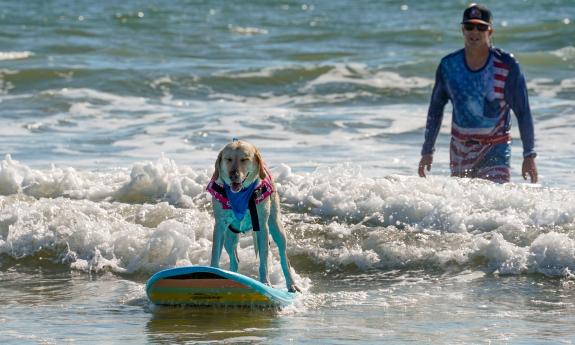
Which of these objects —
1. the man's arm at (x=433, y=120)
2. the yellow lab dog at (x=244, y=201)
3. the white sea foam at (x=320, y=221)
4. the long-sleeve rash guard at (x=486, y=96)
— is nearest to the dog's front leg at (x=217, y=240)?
the yellow lab dog at (x=244, y=201)

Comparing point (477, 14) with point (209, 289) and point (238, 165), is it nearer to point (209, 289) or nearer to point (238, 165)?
point (238, 165)

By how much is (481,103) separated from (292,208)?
6.82 feet

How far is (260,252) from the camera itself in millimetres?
7371

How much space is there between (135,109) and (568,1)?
1673cm

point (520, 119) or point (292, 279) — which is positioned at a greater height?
point (520, 119)

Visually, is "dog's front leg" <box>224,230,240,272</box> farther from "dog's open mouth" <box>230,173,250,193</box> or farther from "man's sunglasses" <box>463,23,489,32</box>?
"man's sunglasses" <box>463,23,489,32</box>

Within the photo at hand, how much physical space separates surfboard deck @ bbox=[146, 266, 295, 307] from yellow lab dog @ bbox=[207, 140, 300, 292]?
0.48 feet

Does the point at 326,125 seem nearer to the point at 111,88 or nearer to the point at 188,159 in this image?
the point at 188,159

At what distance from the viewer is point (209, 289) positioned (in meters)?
7.33

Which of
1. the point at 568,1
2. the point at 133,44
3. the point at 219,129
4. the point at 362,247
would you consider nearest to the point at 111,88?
the point at 219,129

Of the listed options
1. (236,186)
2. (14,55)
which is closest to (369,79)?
(14,55)

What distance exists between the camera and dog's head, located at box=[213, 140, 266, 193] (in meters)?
6.95

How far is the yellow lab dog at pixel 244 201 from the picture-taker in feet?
22.9

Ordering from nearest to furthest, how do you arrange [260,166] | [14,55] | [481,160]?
[260,166] → [481,160] → [14,55]
